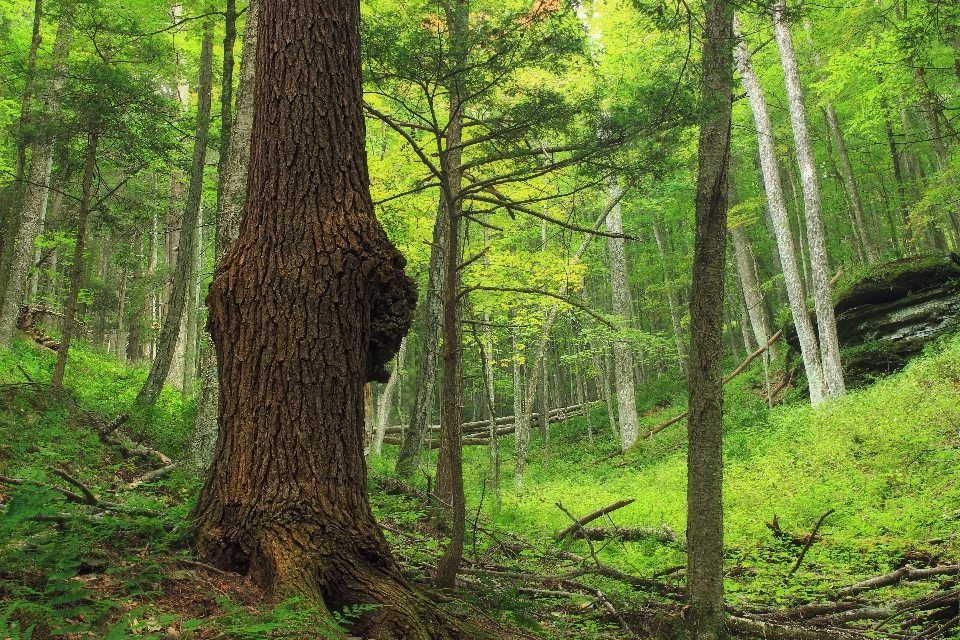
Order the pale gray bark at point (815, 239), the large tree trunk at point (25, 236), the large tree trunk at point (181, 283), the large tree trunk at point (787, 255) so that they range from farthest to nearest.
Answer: the large tree trunk at point (787, 255)
the pale gray bark at point (815, 239)
the large tree trunk at point (25, 236)
the large tree trunk at point (181, 283)

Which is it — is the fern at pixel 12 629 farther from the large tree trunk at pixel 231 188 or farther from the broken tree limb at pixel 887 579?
the broken tree limb at pixel 887 579

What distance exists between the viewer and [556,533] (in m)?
7.48

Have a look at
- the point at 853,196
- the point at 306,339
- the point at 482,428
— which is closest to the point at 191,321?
the point at 482,428

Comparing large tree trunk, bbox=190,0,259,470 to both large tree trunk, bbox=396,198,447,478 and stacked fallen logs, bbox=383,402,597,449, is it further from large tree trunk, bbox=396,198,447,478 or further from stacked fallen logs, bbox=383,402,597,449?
stacked fallen logs, bbox=383,402,597,449

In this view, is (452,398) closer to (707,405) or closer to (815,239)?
(707,405)

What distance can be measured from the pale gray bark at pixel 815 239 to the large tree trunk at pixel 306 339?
12.5 m

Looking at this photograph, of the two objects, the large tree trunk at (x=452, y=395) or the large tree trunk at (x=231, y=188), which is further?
the large tree trunk at (x=231, y=188)

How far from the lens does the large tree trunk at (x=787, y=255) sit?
13.4 m

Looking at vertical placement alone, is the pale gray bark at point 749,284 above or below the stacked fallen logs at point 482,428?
above

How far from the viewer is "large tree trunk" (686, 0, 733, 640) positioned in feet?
12.7

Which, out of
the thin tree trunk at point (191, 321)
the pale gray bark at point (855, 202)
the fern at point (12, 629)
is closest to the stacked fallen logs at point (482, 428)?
the thin tree trunk at point (191, 321)

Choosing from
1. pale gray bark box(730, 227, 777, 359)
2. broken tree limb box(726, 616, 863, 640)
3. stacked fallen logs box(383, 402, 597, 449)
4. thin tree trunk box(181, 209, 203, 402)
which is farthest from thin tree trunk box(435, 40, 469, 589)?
pale gray bark box(730, 227, 777, 359)

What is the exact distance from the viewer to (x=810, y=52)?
1798 centimetres

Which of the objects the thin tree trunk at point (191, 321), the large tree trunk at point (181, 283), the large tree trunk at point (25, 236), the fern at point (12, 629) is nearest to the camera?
the fern at point (12, 629)
